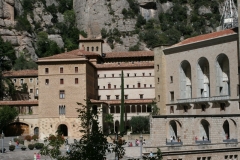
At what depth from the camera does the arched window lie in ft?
202

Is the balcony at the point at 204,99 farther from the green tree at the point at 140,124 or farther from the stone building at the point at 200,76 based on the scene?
the green tree at the point at 140,124

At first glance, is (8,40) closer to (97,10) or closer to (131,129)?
(97,10)

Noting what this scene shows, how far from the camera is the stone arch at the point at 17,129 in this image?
62.1m

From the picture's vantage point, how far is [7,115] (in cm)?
5966

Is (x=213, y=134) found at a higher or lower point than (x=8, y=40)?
lower

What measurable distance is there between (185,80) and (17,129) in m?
23.0

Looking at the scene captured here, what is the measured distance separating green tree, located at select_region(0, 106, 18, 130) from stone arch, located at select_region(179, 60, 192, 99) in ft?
71.4

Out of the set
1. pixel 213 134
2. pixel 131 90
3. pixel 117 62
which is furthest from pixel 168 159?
pixel 117 62

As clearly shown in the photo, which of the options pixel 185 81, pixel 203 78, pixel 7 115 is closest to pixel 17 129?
pixel 7 115

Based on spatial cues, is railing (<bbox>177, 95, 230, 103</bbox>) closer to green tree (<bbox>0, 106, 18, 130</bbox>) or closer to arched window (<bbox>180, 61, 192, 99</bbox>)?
arched window (<bbox>180, 61, 192, 99</bbox>)

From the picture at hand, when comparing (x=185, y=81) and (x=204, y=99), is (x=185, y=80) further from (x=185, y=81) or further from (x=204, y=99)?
(x=204, y=99)

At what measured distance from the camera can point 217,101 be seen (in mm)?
55875

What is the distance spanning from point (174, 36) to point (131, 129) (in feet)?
155

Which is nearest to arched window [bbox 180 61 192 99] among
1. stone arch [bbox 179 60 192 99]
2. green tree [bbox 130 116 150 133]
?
stone arch [bbox 179 60 192 99]
